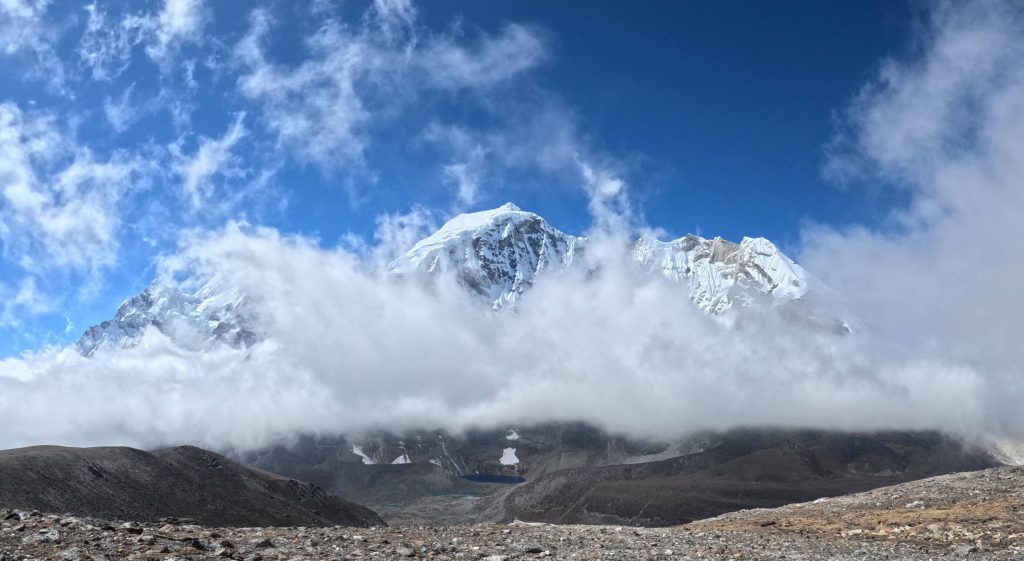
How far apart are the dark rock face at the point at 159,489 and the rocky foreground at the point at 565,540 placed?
76955 millimetres

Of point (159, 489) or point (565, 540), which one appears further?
point (159, 489)

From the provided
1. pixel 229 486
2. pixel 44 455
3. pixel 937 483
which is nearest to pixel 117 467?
pixel 44 455

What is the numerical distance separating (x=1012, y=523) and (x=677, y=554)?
60.6 feet

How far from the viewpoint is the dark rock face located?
344 feet

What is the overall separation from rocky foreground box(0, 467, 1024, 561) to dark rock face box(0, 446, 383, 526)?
77.0m

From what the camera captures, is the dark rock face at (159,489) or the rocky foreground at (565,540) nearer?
the rocky foreground at (565,540)

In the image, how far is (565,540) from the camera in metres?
27.5

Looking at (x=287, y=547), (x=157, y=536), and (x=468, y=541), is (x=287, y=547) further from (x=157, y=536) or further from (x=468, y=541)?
(x=468, y=541)

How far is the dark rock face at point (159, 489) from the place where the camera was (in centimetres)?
10494

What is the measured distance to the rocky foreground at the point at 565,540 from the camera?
20234 mm

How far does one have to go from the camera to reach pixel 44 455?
384ft

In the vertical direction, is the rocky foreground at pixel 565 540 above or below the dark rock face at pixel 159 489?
below

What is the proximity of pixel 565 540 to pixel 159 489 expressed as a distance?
12318 centimetres

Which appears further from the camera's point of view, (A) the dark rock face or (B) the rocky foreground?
(A) the dark rock face
